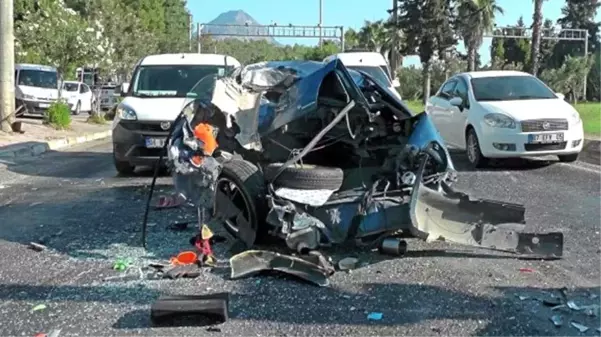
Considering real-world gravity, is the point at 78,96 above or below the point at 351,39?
below

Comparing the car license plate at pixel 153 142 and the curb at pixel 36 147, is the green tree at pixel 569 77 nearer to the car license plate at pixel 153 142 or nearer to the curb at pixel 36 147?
the curb at pixel 36 147

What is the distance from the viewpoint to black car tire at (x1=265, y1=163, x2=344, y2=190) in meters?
6.48

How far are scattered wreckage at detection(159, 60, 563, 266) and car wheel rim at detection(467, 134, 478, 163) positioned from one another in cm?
656

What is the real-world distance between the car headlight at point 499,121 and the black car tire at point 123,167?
19.3 ft

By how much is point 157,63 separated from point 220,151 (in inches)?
270

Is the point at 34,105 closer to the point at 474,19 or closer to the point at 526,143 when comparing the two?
the point at 526,143

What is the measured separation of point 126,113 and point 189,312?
7937 mm

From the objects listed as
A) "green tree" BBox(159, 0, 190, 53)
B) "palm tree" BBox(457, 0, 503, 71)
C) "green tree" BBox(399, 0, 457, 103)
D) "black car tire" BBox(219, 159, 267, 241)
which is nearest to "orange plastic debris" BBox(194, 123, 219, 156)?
"black car tire" BBox(219, 159, 267, 241)

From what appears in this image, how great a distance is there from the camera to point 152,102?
1256 cm

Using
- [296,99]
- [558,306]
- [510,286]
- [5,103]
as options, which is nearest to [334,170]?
[296,99]

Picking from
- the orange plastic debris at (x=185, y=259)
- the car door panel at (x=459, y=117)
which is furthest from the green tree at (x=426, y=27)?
the orange plastic debris at (x=185, y=259)

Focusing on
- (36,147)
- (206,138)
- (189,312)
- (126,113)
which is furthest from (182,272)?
(36,147)

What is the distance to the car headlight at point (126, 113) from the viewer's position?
12.3 m

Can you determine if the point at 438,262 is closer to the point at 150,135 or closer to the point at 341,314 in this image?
the point at 341,314
